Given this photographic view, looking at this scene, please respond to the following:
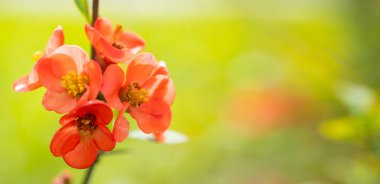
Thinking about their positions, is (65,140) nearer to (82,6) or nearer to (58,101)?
(58,101)

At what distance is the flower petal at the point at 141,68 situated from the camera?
0.91 m

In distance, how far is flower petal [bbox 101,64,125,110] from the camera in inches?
34.6

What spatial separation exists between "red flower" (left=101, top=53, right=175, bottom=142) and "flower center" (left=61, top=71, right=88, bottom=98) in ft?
0.15

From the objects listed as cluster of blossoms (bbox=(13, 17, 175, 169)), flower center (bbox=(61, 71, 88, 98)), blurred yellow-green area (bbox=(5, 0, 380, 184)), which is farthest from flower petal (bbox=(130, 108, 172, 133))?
blurred yellow-green area (bbox=(5, 0, 380, 184))

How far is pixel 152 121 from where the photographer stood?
945mm

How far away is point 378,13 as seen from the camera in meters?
2.47

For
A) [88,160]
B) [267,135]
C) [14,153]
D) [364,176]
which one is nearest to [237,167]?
[267,135]

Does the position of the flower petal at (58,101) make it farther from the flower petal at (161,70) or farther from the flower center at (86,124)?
the flower petal at (161,70)

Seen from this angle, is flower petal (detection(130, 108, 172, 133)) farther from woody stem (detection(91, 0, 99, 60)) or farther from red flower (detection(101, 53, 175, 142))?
woody stem (detection(91, 0, 99, 60))

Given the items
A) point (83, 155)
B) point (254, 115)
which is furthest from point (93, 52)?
point (254, 115)

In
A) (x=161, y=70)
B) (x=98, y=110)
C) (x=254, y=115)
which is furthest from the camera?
(x=254, y=115)

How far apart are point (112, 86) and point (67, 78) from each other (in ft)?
0.30

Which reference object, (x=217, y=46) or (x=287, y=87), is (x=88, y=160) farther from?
(x=217, y=46)

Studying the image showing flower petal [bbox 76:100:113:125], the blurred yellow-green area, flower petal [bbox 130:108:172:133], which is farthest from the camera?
the blurred yellow-green area
